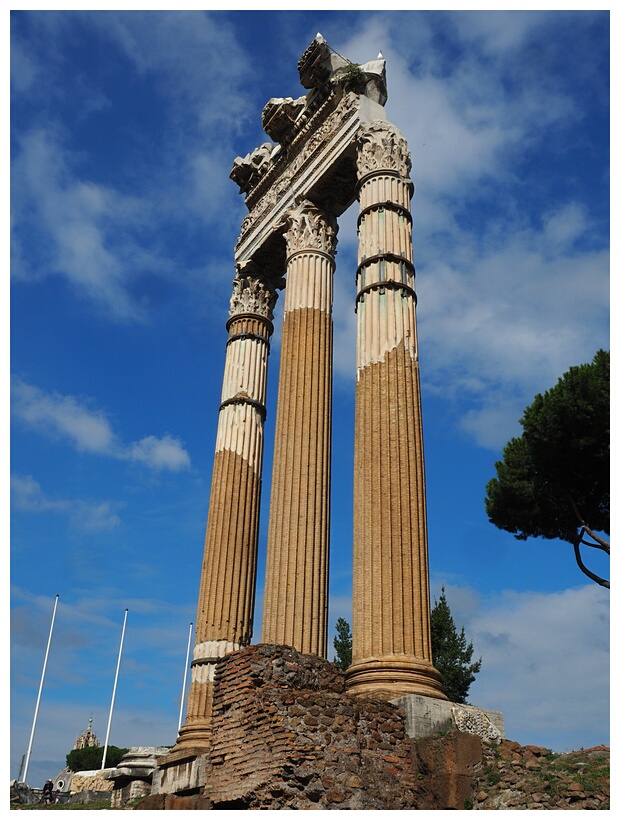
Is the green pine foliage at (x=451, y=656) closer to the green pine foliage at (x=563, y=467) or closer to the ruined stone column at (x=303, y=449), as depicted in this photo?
the green pine foliage at (x=563, y=467)

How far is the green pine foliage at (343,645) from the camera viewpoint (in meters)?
27.8

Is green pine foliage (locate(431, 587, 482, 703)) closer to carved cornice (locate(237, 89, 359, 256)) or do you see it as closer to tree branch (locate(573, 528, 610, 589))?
tree branch (locate(573, 528, 610, 589))

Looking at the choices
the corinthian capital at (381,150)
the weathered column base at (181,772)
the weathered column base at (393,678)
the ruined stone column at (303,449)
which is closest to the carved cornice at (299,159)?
the corinthian capital at (381,150)

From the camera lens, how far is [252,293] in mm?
18250

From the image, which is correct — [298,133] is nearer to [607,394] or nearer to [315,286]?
[315,286]

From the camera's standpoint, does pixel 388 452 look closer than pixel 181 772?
Yes

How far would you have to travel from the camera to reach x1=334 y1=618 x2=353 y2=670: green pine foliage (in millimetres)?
27825

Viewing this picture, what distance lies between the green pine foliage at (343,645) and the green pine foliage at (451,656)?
328 centimetres

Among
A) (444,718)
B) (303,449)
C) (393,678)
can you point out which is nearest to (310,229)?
(303,449)

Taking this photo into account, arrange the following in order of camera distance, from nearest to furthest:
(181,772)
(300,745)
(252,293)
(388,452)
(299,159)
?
(300,745) → (388,452) → (181,772) → (299,159) → (252,293)

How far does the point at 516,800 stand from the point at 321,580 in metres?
5.48

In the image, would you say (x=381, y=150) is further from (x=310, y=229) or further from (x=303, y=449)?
(x=303, y=449)

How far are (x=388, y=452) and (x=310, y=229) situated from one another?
655 centimetres

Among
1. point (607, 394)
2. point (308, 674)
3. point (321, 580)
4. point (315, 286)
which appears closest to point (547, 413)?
point (607, 394)
